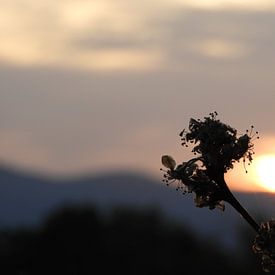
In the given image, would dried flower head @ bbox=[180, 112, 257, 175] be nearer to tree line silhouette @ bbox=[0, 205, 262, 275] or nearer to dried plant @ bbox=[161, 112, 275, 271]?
dried plant @ bbox=[161, 112, 275, 271]

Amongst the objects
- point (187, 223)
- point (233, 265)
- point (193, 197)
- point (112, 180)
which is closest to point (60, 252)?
point (187, 223)

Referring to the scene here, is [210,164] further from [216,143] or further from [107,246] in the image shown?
[107,246]

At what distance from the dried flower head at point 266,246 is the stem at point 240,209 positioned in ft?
0.17

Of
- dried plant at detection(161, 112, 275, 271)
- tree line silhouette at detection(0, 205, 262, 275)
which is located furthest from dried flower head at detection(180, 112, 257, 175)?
tree line silhouette at detection(0, 205, 262, 275)

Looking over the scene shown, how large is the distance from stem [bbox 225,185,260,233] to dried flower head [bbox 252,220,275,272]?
0.17 ft

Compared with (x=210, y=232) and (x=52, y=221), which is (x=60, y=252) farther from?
(x=210, y=232)

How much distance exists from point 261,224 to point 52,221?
59.9 meters

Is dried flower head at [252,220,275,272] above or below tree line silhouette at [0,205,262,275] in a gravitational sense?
below

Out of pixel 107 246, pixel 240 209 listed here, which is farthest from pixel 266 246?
pixel 107 246

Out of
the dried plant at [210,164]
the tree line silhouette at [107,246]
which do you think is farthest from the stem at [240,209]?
the tree line silhouette at [107,246]

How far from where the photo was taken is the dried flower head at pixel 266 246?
8.15m

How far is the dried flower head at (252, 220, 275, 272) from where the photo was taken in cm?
815

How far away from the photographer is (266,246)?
8180 millimetres

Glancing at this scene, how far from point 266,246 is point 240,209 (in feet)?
1.02
